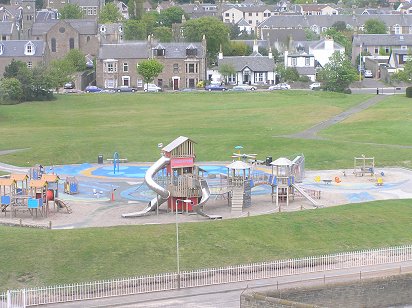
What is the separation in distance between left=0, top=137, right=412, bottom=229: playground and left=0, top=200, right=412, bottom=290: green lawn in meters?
4.09

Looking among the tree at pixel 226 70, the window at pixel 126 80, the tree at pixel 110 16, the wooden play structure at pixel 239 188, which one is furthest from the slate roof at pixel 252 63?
the wooden play structure at pixel 239 188

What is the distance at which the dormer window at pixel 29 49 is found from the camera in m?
143

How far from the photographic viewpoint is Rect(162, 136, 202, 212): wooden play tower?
6231 cm

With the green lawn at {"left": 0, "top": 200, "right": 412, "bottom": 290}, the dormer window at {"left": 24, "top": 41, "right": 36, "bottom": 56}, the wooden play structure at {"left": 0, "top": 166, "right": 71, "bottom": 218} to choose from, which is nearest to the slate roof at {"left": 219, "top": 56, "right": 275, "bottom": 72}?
the dormer window at {"left": 24, "top": 41, "right": 36, "bottom": 56}

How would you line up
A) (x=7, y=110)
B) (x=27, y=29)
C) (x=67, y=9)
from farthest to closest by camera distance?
(x=67, y=9) < (x=27, y=29) < (x=7, y=110)

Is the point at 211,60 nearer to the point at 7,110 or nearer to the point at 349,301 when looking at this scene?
the point at 7,110

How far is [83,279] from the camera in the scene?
47.9 metres

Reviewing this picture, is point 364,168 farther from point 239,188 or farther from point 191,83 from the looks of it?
point 191,83

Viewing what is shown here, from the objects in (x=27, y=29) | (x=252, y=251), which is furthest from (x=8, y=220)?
(x=27, y=29)

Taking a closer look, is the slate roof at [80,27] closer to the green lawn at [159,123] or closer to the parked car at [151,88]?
the parked car at [151,88]

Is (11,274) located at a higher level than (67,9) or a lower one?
lower

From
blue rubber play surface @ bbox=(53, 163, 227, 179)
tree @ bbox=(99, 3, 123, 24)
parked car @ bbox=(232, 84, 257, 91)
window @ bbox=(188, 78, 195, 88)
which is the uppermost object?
tree @ bbox=(99, 3, 123, 24)

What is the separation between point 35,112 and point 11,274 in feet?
211

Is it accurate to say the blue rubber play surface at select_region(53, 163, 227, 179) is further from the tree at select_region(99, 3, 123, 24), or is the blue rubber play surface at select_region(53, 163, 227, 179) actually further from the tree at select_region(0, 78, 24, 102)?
the tree at select_region(99, 3, 123, 24)
